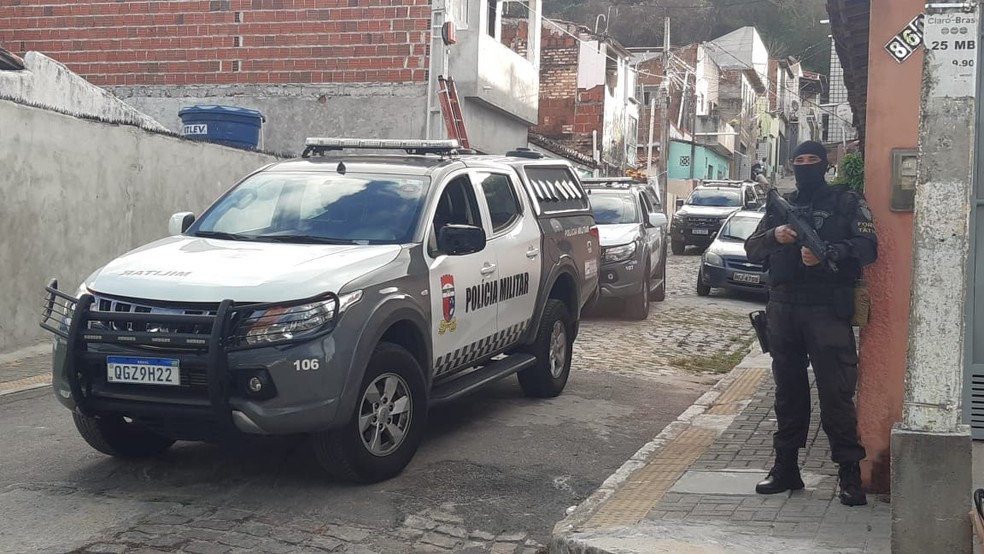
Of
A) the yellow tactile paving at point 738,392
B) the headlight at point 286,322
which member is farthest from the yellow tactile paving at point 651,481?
the headlight at point 286,322

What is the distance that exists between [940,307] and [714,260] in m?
12.7

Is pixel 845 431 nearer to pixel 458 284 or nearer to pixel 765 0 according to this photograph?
pixel 458 284

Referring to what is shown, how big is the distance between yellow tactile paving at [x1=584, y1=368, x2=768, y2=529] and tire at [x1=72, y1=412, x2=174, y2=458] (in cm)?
254

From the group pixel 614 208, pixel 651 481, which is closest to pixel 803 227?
pixel 651 481

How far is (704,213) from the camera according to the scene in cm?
2625

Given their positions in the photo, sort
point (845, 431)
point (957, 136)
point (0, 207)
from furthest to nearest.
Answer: point (0, 207), point (845, 431), point (957, 136)

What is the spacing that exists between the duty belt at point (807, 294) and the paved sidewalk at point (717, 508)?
38.6 inches

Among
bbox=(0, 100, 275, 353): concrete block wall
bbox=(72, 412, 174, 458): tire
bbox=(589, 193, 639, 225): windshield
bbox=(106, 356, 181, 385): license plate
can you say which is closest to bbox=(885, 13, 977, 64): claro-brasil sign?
bbox=(106, 356, 181, 385): license plate

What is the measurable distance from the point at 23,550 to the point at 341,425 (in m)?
1.57

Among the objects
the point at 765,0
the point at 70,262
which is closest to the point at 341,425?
→ the point at 70,262

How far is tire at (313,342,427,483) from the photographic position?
570cm

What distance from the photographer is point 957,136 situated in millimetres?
4117

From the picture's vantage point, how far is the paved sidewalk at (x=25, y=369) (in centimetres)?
873

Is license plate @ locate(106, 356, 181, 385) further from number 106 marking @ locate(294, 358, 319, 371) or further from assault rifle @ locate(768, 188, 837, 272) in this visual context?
assault rifle @ locate(768, 188, 837, 272)
